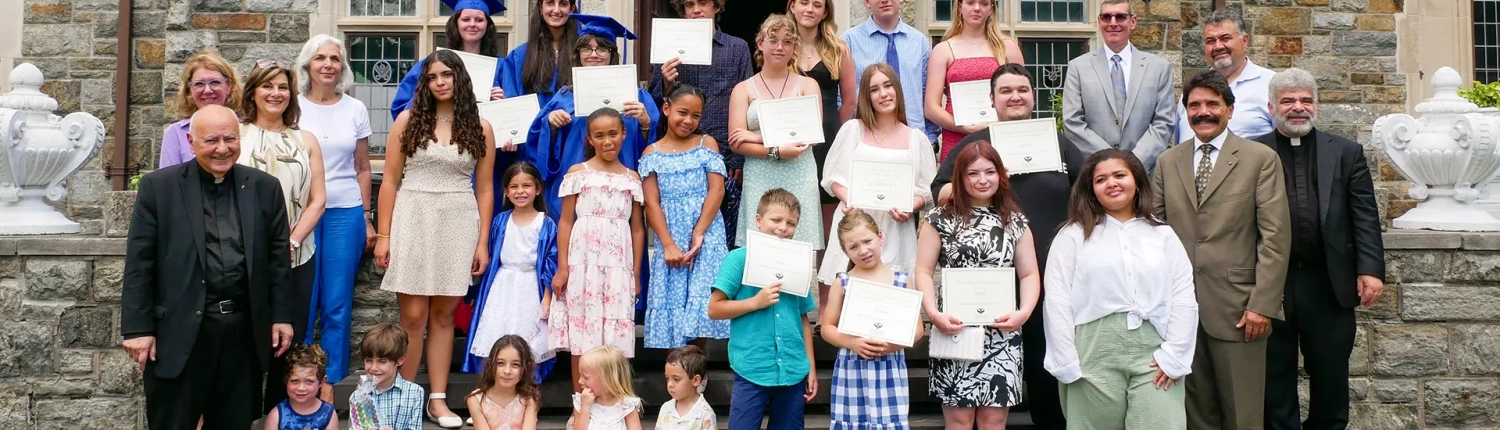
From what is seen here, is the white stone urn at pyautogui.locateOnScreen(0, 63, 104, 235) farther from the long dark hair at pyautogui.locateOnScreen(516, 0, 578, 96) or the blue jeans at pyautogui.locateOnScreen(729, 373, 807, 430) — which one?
the blue jeans at pyautogui.locateOnScreen(729, 373, 807, 430)

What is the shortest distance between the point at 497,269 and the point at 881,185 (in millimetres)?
1782

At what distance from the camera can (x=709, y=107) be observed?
6.05 metres

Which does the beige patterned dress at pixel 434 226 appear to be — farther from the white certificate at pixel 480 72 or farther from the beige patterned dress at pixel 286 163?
the white certificate at pixel 480 72

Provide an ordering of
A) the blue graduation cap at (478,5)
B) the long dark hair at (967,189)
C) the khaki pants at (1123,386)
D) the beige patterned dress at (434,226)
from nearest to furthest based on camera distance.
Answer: the khaki pants at (1123,386) → the long dark hair at (967,189) → the beige patterned dress at (434,226) → the blue graduation cap at (478,5)

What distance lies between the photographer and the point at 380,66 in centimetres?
912

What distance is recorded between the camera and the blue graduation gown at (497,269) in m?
5.53

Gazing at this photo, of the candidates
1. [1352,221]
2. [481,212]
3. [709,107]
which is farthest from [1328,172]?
[481,212]

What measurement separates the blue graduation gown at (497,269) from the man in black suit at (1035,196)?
5.64ft

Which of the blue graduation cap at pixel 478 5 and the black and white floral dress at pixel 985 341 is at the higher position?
the blue graduation cap at pixel 478 5

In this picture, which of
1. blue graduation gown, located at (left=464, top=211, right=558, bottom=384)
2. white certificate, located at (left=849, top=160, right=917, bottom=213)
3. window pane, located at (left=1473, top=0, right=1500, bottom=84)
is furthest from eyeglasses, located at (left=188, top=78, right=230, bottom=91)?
window pane, located at (left=1473, top=0, right=1500, bottom=84)

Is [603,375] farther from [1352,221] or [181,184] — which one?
[1352,221]

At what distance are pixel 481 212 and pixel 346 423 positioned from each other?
111 cm

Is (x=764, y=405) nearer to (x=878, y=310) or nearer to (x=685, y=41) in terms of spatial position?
(x=878, y=310)

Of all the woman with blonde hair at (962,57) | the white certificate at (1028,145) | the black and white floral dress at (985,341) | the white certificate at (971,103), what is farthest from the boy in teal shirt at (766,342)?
the woman with blonde hair at (962,57)
